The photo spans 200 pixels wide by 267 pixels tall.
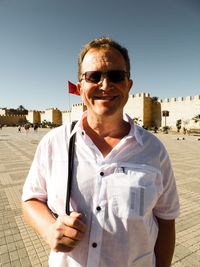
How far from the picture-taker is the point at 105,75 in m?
1.42

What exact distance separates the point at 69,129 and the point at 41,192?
0.45 meters

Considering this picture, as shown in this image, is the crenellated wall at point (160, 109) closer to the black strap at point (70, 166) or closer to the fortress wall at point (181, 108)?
the fortress wall at point (181, 108)

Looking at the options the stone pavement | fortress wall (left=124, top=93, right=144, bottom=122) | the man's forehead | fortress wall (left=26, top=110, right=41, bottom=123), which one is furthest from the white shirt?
fortress wall (left=26, top=110, right=41, bottom=123)

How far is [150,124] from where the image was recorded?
165ft

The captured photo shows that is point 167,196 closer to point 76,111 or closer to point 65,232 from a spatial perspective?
point 65,232

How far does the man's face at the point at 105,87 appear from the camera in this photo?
1.40 metres

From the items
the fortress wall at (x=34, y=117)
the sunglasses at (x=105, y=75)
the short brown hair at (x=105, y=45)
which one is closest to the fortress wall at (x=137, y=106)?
the fortress wall at (x=34, y=117)

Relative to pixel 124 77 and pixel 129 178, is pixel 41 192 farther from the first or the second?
pixel 124 77

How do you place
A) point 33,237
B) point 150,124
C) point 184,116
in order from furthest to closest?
1. point 150,124
2. point 184,116
3. point 33,237

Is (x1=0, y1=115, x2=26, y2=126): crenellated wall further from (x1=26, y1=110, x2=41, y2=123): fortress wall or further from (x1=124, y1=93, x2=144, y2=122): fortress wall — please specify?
(x1=124, y1=93, x2=144, y2=122): fortress wall

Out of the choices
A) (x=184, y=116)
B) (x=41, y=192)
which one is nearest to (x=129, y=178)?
(x=41, y=192)

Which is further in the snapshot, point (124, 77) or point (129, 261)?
point (124, 77)

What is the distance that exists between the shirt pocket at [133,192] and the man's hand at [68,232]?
0.22m

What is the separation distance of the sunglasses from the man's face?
13 mm
